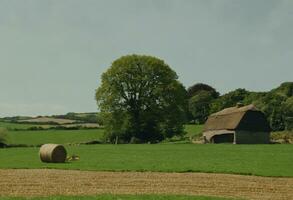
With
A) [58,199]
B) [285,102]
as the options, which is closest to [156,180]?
[58,199]

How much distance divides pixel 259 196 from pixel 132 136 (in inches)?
2502

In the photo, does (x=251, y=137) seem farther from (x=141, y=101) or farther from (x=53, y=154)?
(x=53, y=154)

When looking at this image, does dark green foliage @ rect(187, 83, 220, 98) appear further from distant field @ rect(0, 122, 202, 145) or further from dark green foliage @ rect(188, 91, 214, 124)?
distant field @ rect(0, 122, 202, 145)

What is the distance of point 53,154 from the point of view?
3572 centimetres

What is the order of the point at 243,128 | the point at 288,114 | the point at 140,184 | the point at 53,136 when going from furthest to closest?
the point at 288,114 → the point at 53,136 → the point at 243,128 → the point at 140,184

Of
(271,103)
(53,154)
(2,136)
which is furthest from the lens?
(271,103)

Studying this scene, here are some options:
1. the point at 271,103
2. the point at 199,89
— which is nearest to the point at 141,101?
the point at 271,103

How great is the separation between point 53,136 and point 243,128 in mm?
34577

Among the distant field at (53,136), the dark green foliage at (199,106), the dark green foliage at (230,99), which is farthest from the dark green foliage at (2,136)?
the dark green foliage at (199,106)

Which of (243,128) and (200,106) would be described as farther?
(200,106)

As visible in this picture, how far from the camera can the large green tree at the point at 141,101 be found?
82500mm

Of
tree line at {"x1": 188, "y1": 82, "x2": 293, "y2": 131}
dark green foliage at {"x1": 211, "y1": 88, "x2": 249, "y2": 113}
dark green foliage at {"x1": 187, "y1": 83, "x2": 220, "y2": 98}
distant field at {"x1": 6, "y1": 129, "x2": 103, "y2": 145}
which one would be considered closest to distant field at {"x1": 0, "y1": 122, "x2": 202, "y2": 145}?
distant field at {"x1": 6, "y1": 129, "x2": 103, "y2": 145}

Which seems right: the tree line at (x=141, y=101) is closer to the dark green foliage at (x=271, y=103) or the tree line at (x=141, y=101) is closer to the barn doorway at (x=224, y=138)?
the barn doorway at (x=224, y=138)

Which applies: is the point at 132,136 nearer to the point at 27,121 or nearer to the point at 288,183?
the point at 27,121
